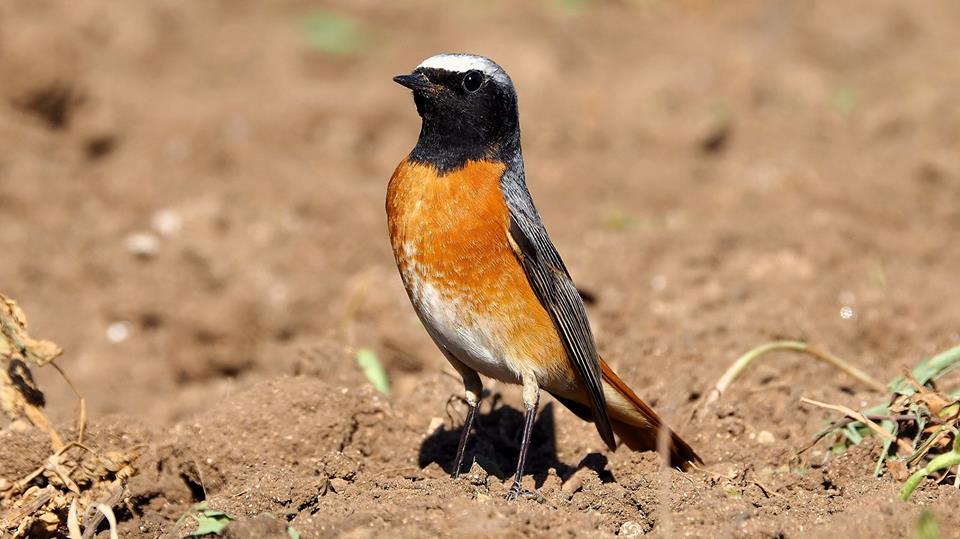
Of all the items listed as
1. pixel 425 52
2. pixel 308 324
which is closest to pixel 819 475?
pixel 308 324

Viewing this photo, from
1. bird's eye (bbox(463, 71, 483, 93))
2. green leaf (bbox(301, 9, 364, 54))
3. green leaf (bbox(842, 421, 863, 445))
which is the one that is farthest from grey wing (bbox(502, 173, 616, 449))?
green leaf (bbox(301, 9, 364, 54))

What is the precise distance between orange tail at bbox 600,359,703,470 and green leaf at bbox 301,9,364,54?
8.08 metres

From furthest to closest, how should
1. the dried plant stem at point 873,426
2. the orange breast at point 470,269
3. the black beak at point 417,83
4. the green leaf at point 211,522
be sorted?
the black beak at point 417,83
the orange breast at point 470,269
the dried plant stem at point 873,426
the green leaf at point 211,522

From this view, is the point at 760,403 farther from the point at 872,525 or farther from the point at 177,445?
the point at 177,445

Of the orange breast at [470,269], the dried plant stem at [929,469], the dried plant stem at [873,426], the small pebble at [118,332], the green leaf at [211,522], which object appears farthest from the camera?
the small pebble at [118,332]

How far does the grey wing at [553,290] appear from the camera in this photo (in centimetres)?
578

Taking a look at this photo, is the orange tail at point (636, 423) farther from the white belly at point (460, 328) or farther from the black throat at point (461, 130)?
the black throat at point (461, 130)

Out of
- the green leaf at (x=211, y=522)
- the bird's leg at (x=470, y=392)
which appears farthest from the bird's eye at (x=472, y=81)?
the green leaf at (x=211, y=522)

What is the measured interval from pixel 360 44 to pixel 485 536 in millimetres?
9749

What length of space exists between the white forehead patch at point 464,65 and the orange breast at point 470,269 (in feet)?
1.48

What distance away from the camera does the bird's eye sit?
5.88 m

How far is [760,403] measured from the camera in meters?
6.52

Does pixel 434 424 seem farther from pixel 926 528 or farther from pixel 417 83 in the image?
pixel 926 528

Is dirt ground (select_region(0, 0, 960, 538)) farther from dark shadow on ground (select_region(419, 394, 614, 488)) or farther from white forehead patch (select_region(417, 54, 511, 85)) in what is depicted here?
white forehead patch (select_region(417, 54, 511, 85))
